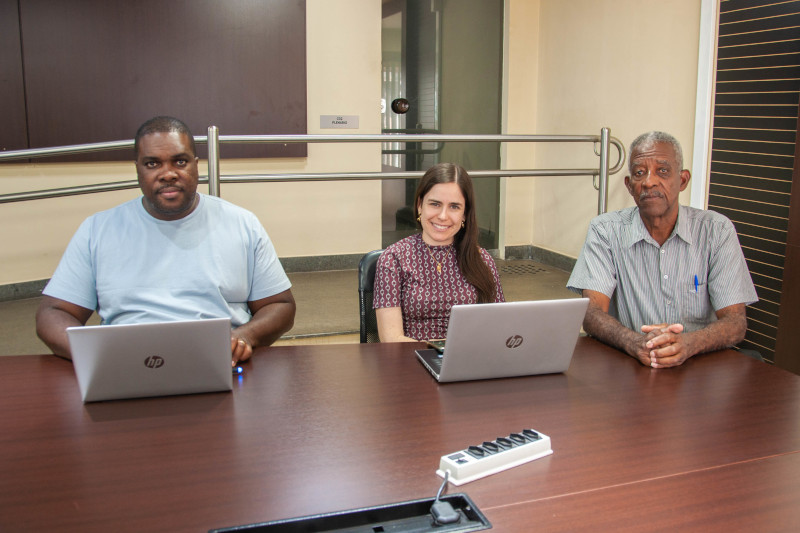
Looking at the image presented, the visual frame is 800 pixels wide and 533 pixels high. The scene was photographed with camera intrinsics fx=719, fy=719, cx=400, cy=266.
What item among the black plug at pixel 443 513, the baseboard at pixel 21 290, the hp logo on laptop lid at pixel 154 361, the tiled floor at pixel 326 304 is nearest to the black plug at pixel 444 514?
the black plug at pixel 443 513

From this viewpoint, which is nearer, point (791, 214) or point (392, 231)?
point (791, 214)

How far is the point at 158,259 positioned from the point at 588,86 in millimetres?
3449

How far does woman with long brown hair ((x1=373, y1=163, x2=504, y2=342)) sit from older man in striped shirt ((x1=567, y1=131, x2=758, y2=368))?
0.35 metres

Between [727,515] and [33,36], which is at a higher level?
[33,36]

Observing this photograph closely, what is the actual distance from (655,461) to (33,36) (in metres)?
4.07

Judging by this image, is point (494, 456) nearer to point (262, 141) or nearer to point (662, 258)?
point (662, 258)

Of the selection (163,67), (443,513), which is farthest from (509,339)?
(163,67)

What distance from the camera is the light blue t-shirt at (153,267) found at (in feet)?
6.61

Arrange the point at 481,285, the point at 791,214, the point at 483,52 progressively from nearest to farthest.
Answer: the point at 481,285 → the point at 791,214 → the point at 483,52

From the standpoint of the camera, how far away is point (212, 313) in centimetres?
208

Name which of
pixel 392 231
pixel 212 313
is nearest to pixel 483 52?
pixel 392 231

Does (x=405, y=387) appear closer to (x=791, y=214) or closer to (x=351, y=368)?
(x=351, y=368)

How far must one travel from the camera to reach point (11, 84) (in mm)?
4004

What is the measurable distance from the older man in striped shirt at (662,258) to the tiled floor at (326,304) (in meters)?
1.54
